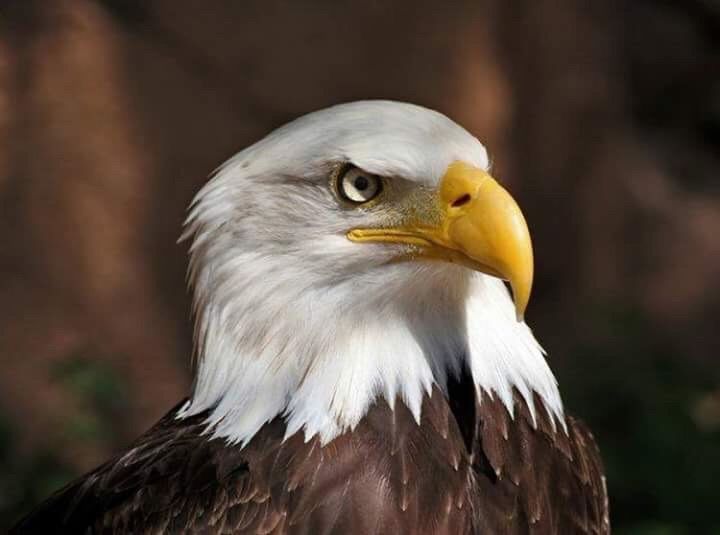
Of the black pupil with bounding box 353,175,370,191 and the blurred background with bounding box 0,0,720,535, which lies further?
the blurred background with bounding box 0,0,720,535

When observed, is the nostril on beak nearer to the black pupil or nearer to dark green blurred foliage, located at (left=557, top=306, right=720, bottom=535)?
the black pupil

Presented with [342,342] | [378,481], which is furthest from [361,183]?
[378,481]

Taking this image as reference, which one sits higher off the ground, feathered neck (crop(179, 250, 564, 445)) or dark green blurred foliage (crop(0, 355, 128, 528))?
feathered neck (crop(179, 250, 564, 445))

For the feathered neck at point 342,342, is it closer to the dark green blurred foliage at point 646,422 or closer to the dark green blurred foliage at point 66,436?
the dark green blurred foliage at point 646,422

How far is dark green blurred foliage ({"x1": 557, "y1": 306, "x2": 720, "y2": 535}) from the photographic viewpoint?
5.12 metres

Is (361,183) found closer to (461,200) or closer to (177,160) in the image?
(461,200)

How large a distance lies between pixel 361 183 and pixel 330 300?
0.25m

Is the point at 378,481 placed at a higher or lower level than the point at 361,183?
lower

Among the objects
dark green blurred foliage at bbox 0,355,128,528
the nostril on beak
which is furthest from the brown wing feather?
dark green blurred foliage at bbox 0,355,128,528

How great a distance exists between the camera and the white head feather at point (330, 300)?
110 inches

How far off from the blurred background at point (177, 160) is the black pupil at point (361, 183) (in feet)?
8.95

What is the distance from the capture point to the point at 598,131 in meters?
6.94

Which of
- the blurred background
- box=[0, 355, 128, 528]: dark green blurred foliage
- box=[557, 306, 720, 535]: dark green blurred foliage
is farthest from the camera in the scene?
the blurred background

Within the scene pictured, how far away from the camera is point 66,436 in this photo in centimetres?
552
